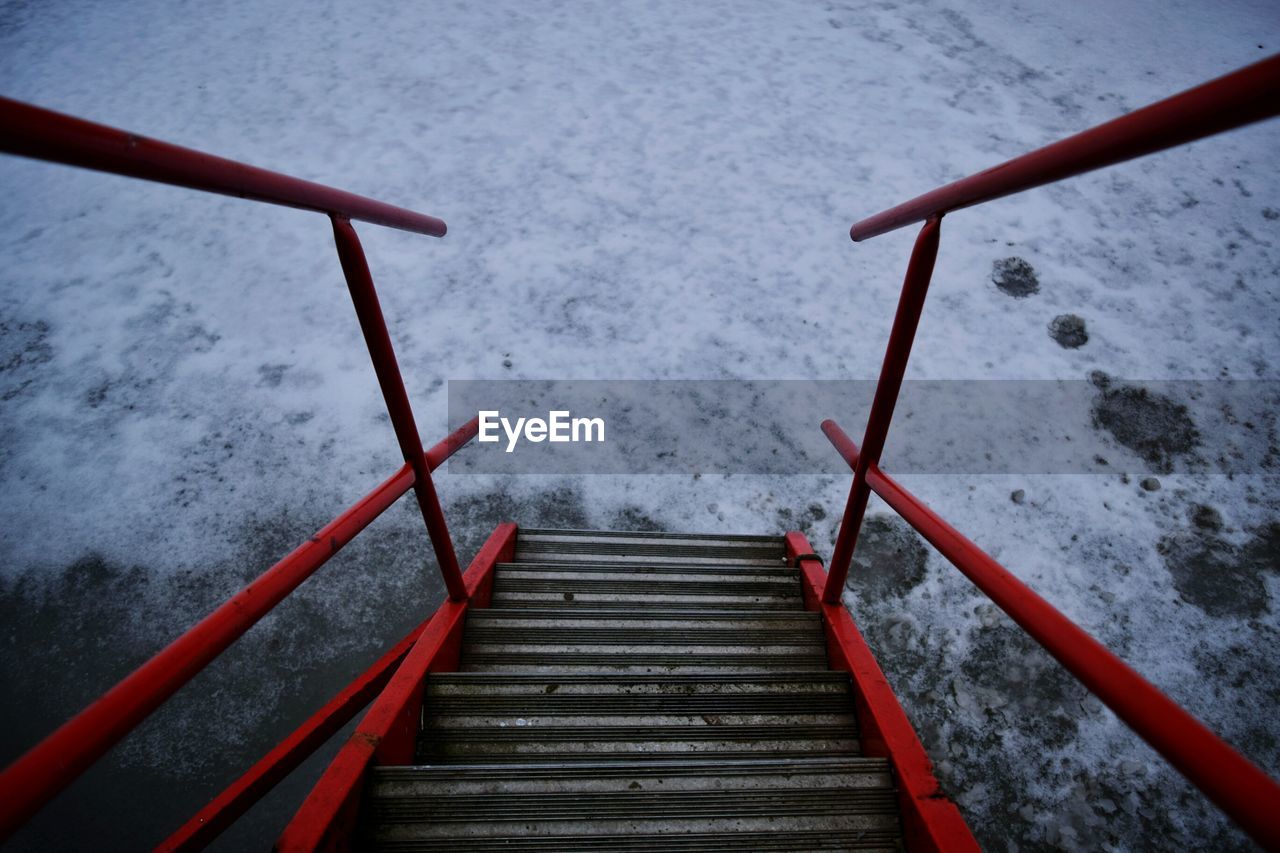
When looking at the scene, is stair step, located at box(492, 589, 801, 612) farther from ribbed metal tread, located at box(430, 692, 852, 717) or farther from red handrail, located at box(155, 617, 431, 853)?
ribbed metal tread, located at box(430, 692, 852, 717)

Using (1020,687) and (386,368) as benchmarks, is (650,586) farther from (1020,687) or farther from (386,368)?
(1020,687)

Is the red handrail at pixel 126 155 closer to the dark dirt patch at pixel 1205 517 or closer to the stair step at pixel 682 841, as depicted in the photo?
the stair step at pixel 682 841

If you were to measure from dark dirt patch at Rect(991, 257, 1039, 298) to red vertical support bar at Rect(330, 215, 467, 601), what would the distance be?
179 inches

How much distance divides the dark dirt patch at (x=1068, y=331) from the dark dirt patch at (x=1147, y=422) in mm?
327

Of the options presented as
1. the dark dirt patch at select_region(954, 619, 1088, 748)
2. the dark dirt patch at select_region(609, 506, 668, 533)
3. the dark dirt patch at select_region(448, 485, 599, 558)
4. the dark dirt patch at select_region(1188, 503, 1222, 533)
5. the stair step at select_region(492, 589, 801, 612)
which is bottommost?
the dark dirt patch at select_region(448, 485, 599, 558)

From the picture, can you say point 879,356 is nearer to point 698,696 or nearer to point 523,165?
point 698,696

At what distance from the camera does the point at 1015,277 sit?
4730 millimetres

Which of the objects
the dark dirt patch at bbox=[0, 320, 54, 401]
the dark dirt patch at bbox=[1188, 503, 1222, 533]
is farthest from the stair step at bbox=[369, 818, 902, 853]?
the dark dirt patch at bbox=[0, 320, 54, 401]

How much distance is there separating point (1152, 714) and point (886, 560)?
268cm

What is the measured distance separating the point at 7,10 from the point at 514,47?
681cm

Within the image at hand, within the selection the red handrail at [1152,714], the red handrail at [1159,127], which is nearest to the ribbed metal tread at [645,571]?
the red handrail at [1152,714]

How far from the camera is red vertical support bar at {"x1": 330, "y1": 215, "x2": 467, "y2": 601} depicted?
1379 mm

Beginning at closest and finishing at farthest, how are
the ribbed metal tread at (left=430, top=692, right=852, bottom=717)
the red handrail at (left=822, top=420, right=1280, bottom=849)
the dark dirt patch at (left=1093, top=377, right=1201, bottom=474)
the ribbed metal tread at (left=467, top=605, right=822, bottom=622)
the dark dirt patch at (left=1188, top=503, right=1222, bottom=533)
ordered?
the red handrail at (left=822, top=420, right=1280, bottom=849), the ribbed metal tread at (left=430, top=692, right=852, bottom=717), the ribbed metal tread at (left=467, top=605, right=822, bottom=622), the dark dirt patch at (left=1188, top=503, right=1222, bottom=533), the dark dirt patch at (left=1093, top=377, right=1201, bottom=474)

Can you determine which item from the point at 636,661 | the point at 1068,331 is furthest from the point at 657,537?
the point at 1068,331
